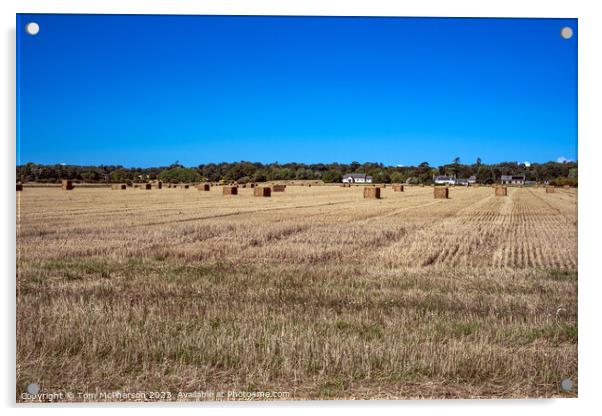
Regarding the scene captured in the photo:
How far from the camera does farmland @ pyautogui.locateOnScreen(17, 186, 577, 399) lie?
163 inches

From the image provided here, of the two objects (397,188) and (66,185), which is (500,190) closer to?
(397,188)

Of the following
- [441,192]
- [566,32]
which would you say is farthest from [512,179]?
[566,32]

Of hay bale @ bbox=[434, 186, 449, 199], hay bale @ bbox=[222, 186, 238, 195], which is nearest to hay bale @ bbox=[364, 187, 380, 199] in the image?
hay bale @ bbox=[434, 186, 449, 199]

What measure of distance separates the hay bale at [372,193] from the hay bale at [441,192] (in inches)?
22.4

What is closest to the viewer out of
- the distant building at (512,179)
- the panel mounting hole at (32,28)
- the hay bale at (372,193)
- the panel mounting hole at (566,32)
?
the panel mounting hole at (32,28)

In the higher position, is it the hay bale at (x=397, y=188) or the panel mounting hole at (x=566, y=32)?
the panel mounting hole at (x=566, y=32)

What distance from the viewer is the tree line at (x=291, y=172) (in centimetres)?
476

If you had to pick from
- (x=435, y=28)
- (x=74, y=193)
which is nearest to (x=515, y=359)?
(x=435, y=28)

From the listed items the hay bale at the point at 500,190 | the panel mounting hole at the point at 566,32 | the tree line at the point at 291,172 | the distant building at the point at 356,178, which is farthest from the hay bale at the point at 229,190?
the panel mounting hole at the point at 566,32

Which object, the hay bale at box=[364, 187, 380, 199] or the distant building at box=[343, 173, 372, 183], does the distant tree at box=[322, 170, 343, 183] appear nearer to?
the distant building at box=[343, 173, 372, 183]

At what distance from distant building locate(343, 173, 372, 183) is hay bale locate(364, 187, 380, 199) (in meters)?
0.14

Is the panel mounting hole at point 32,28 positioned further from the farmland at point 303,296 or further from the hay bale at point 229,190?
the hay bale at point 229,190

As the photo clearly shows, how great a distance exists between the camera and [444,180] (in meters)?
4.99

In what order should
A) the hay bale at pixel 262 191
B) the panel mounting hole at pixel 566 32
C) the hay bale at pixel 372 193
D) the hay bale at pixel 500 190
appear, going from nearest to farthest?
1. the panel mounting hole at pixel 566 32
2. the hay bale at pixel 500 190
3. the hay bale at pixel 372 193
4. the hay bale at pixel 262 191
